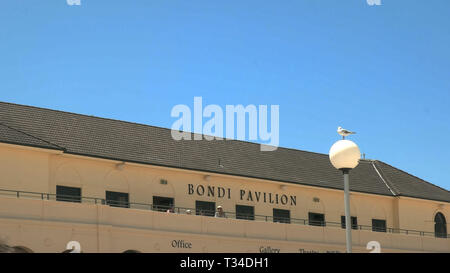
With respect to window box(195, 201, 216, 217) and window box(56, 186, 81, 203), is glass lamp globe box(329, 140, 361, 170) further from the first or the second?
window box(195, 201, 216, 217)

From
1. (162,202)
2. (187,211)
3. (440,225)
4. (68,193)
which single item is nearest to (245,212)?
(162,202)

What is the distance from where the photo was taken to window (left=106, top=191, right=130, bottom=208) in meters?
39.8

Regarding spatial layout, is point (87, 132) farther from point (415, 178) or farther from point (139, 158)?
point (415, 178)

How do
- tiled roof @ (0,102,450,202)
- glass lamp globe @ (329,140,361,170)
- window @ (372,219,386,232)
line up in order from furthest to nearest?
window @ (372,219,386,232)
tiled roof @ (0,102,450,202)
glass lamp globe @ (329,140,361,170)

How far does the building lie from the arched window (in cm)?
7

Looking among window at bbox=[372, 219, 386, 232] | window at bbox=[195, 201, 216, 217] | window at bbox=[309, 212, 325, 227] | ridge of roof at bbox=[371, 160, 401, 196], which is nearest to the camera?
window at bbox=[195, 201, 216, 217]

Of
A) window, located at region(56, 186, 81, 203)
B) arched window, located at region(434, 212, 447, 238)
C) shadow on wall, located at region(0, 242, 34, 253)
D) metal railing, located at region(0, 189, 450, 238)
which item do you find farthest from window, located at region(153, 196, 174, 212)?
arched window, located at region(434, 212, 447, 238)

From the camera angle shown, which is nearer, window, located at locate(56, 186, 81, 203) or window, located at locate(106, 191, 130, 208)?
window, located at locate(56, 186, 81, 203)

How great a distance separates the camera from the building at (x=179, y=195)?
115ft

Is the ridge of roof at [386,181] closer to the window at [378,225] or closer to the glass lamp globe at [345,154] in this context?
the window at [378,225]

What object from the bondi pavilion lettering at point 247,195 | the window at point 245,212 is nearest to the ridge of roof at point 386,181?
the bondi pavilion lettering at point 247,195
